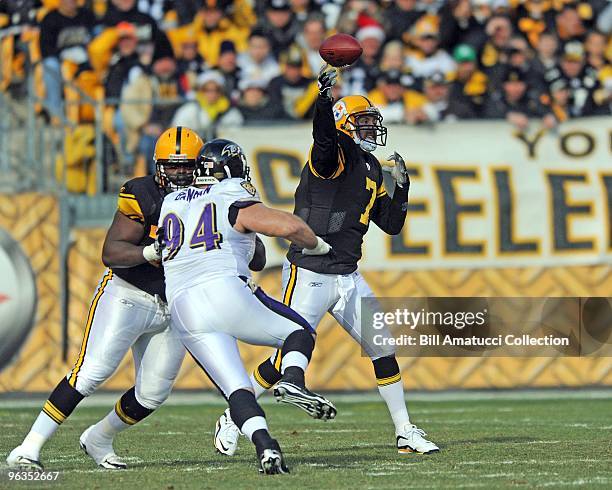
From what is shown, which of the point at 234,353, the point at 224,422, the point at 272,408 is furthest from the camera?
the point at 272,408

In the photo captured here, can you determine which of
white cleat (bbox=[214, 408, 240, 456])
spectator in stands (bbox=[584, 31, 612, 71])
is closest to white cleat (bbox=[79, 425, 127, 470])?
white cleat (bbox=[214, 408, 240, 456])

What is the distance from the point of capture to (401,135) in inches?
512

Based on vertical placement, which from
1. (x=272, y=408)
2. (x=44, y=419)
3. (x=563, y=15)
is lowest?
(x=272, y=408)

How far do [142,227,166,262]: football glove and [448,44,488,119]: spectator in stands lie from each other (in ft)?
22.4

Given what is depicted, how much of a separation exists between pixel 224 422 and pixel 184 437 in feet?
3.64

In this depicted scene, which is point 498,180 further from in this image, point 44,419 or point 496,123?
point 44,419

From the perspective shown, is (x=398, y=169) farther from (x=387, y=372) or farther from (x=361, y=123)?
(x=387, y=372)

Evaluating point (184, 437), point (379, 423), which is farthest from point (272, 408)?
point (184, 437)

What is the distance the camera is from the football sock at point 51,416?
23.3ft

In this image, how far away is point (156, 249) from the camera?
6957 mm

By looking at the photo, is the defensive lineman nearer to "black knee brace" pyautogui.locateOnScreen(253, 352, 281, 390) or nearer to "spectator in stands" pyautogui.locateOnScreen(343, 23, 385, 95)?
"black knee brace" pyautogui.locateOnScreen(253, 352, 281, 390)

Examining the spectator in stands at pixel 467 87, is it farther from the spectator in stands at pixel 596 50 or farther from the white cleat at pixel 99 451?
the white cleat at pixel 99 451

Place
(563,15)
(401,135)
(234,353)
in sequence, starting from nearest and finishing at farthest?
1. (234,353)
2. (401,135)
3. (563,15)

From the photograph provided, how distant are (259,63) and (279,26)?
0.72 metres
